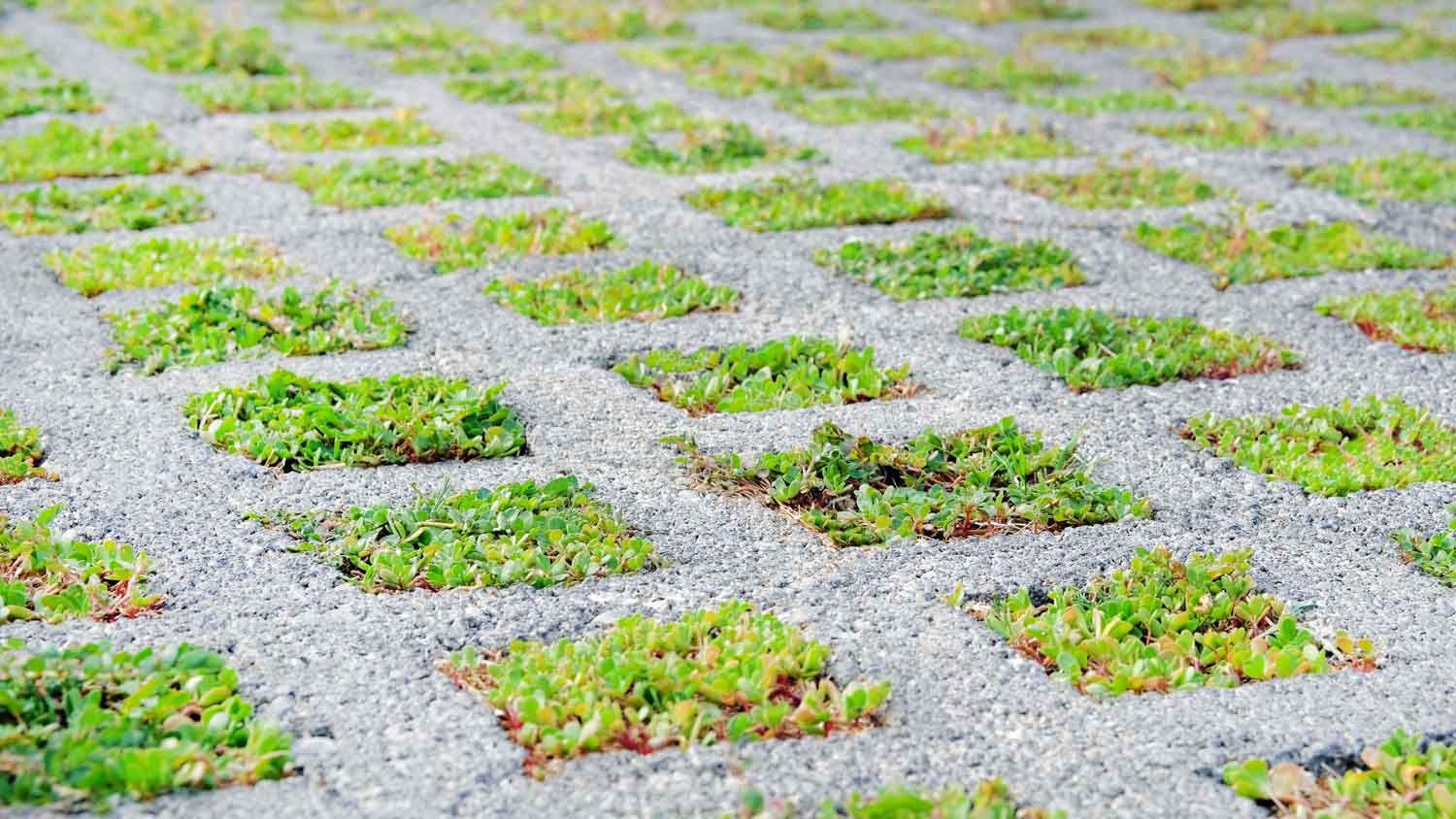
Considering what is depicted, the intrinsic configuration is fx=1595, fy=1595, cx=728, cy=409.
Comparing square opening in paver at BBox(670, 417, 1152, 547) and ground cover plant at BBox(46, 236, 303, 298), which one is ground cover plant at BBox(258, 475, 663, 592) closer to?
square opening in paver at BBox(670, 417, 1152, 547)

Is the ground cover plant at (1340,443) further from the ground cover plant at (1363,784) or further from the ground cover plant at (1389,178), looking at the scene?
the ground cover plant at (1389,178)

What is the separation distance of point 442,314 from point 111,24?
8600mm

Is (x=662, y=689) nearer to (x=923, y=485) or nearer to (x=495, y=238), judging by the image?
(x=923, y=485)

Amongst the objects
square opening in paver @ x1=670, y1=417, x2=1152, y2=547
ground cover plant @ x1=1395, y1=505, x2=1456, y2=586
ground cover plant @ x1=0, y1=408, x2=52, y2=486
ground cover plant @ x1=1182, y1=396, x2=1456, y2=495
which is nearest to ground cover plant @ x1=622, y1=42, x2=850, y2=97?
ground cover plant @ x1=1182, y1=396, x2=1456, y2=495

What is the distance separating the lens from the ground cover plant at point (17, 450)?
13.9 ft

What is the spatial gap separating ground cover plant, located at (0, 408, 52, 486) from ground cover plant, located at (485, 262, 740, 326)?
1830 millimetres

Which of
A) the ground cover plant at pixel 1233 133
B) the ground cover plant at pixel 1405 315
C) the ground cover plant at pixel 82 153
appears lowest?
the ground cover plant at pixel 1405 315

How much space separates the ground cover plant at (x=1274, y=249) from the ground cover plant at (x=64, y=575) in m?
4.40

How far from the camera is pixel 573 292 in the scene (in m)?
6.04

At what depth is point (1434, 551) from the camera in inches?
159

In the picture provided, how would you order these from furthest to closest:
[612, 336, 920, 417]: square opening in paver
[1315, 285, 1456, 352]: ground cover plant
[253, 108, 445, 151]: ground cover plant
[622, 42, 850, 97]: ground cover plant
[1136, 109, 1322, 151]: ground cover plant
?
1. [622, 42, 850, 97]: ground cover plant
2. [1136, 109, 1322, 151]: ground cover plant
3. [253, 108, 445, 151]: ground cover plant
4. [1315, 285, 1456, 352]: ground cover plant
5. [612, 336, 920, 417]: square opening in paver

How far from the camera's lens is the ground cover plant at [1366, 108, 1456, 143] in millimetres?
9513

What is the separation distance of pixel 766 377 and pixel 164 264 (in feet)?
8.55

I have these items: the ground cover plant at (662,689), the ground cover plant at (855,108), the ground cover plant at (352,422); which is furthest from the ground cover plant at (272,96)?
the ground cover plant at (662,689)
